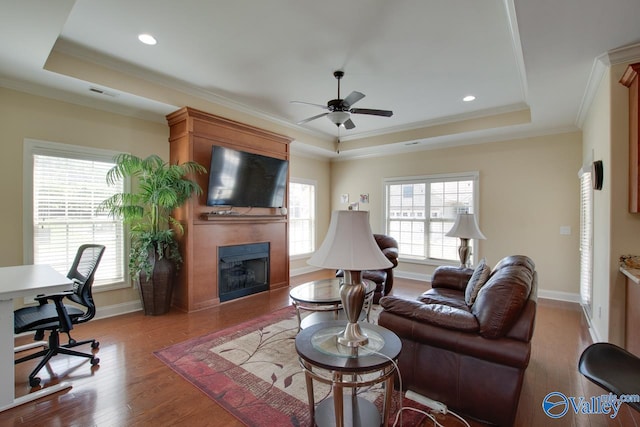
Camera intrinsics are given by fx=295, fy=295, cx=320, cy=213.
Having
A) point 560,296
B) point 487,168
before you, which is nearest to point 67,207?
point 487,168

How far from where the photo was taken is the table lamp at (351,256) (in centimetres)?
154

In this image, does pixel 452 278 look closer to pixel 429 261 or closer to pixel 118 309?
pixel 429 261

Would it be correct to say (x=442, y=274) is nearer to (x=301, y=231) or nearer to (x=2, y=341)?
(x=301, y=231)

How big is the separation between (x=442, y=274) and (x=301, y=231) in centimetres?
357

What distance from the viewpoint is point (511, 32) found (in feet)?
8.68

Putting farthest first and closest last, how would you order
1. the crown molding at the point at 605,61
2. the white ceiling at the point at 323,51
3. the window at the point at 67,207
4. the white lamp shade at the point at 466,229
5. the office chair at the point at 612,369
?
the white lamp shade at the point at 466,229, the window at the point at 67,207, the crown molding at the point at 605,61, the white ceiling at the point at 323,51, the office chair at the point at 612,369

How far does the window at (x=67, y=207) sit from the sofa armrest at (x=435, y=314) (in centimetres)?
362

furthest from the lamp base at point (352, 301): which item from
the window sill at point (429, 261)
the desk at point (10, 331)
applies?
the window sill at point (429, 261)


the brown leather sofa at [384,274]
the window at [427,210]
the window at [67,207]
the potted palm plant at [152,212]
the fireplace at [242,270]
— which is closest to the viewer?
the window at [67,207]

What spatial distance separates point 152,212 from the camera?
12.7 ft

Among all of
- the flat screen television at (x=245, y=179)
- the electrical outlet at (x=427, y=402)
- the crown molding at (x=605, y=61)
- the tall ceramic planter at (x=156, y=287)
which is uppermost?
the crown molding at (x=605, y=61)

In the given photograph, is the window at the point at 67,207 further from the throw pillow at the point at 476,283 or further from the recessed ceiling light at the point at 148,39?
the throw pillow at the point at 476,283

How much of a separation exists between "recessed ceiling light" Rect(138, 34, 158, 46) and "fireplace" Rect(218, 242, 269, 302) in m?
2.63

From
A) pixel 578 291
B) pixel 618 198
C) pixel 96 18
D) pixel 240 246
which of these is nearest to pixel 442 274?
pixel 618 198
